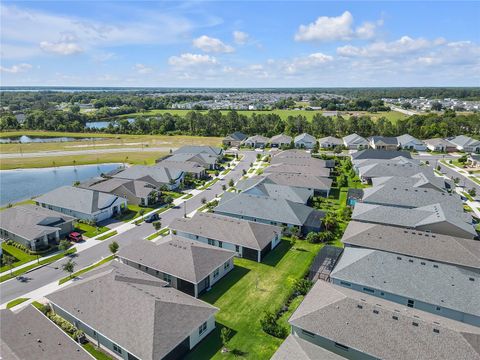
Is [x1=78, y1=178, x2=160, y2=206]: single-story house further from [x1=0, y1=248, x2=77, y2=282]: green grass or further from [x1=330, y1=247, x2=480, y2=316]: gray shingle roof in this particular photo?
[x1=330, y1=247, x2=480, y2=316]: gray shingle roof

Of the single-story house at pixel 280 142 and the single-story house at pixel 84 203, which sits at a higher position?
the single-story house at pixel 280 142

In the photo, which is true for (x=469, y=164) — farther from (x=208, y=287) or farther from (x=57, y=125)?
(x=57, y=125)

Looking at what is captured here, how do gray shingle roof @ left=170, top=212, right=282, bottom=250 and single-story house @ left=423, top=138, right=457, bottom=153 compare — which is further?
single-story house @ left=423, top=138, right=457, bottom=153

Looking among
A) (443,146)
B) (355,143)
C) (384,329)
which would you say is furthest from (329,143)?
(384,329)

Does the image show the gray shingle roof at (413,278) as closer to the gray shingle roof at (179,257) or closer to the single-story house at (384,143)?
the gray shingle roof at (179,257)

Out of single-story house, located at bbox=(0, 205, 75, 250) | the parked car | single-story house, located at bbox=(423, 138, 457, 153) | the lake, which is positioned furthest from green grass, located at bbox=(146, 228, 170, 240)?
single-story house, located at bbox=(423, 138, 457, 153)

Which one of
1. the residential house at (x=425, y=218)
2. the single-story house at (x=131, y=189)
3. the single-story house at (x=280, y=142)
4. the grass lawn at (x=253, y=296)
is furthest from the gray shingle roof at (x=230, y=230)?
the single-story house at (x=280, y=142)
